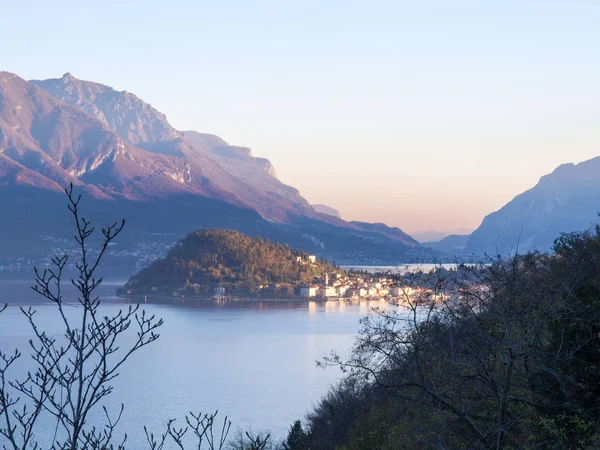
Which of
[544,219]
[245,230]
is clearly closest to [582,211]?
[544,219]

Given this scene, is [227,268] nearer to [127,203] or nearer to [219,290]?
[219,290]

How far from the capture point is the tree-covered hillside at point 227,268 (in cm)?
8300

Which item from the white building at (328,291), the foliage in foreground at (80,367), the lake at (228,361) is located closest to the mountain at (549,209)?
the white building at (328,291)

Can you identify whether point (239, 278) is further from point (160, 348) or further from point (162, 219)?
point (162, 219)

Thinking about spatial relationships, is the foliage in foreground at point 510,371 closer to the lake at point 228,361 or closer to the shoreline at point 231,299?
the lake at point 228,361

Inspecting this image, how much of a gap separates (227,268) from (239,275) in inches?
74.4

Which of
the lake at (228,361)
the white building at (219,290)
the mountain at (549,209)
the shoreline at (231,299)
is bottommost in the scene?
the lake at (228,361)

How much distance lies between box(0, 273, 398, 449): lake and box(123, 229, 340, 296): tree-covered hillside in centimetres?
1351

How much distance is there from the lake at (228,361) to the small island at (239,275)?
449 inches

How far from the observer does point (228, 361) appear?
39344mm

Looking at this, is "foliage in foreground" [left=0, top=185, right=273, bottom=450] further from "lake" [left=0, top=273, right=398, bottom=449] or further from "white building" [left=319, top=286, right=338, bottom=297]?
"white building" [left=319, top=286, right=338, bottom=297]

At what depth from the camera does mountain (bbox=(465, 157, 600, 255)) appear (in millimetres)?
138500

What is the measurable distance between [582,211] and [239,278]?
264 ft

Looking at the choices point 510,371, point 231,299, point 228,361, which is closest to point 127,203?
point 231,299
